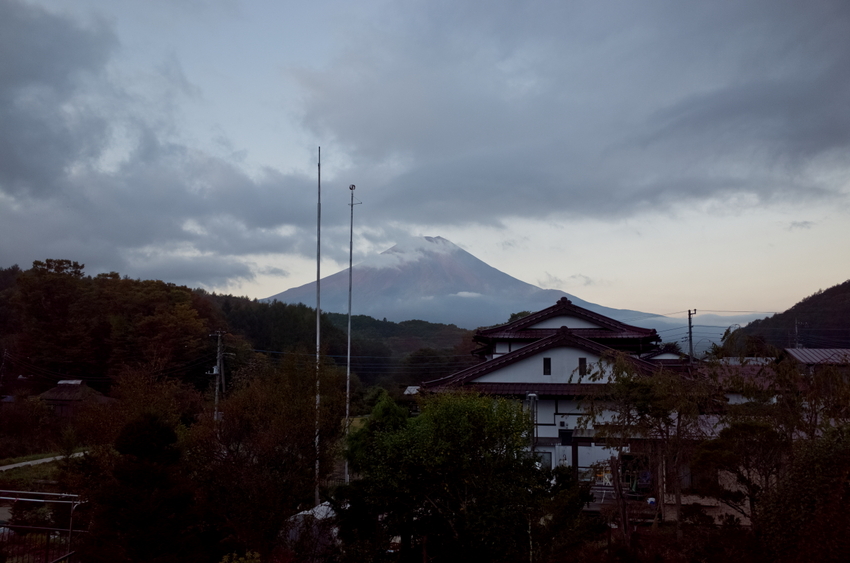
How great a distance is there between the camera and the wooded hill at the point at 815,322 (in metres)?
55.4

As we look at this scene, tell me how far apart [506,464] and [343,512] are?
124 inches

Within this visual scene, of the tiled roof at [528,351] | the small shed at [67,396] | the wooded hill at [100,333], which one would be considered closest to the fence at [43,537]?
the tiled roof at [528,351]

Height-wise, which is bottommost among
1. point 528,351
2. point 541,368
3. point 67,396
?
point 67,396

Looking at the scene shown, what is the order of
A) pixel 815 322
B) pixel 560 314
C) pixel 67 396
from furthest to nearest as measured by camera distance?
1. pixel 815 322
2. pixel 67 396
3. pixel 560 314

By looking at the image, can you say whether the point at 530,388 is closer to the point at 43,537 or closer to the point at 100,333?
the point at 43,537

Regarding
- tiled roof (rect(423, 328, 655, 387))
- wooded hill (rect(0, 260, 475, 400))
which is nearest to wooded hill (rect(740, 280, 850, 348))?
wooded hill (rect(0, 260, 475, 400))

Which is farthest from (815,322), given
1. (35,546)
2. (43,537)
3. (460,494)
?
(35,546)

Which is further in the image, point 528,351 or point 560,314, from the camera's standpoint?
point 560,314

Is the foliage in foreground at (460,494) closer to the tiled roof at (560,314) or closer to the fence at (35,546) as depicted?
the fence at (35,546)

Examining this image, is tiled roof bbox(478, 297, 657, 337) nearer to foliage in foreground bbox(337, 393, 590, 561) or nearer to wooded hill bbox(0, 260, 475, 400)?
foliage in foreground bbox(337, 393, 590, 561)

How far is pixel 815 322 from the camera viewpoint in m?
59.3

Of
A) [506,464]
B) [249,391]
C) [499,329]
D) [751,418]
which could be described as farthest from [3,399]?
[751,418]

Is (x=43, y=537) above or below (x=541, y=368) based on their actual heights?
below

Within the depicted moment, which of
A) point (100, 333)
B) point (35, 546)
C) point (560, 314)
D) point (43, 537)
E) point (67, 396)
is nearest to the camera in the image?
point (35, 546)
